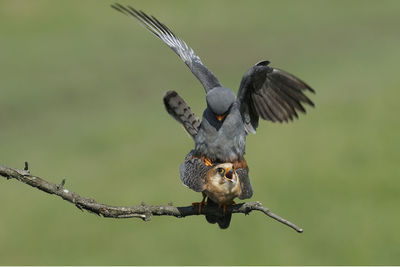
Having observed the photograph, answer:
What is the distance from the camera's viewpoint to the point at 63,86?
35750mm

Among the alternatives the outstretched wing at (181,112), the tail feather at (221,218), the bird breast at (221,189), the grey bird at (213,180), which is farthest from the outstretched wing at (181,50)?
the tail feather at (221,218)

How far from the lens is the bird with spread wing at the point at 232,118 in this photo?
9.29 meters

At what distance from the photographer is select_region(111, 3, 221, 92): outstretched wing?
10.7 m

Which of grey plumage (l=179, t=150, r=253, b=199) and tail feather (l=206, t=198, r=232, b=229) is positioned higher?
grey plumage (l=179, t=150, r=253, b=199)

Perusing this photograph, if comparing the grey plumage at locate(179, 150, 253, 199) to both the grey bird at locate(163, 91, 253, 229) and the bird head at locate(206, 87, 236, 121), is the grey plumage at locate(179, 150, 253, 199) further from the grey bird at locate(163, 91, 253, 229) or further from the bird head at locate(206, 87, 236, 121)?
the bird head at locate(206, 87, 236, 121)

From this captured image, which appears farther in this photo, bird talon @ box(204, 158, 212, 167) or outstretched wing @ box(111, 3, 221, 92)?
outstretched wing @ box(111, 3, 221, 92)

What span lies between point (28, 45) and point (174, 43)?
97.1 feet

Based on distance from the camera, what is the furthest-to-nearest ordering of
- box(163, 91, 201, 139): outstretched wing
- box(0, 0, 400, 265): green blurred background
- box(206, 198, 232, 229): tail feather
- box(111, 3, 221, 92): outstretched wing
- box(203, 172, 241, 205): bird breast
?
box(0, 0, 400, 265): green blurred background → box(111, 3, 221, 92): outstretched wing → box(163, 91, 201, 139): outstretched wing → box(206, 198, 232, 229): tail feather → box(203, 172, 241, 205): bird breast

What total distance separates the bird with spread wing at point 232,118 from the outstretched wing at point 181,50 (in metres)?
0.72

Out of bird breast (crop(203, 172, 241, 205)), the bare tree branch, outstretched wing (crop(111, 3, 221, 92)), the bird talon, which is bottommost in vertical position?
the bare tree branch

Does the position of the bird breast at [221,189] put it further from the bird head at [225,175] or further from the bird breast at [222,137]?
the bird breast at [222,137]

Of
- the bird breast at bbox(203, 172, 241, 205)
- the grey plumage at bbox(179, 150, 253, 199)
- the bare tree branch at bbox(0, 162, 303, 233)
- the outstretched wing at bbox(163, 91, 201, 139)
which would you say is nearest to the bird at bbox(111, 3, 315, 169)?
the grey plumage at bbox(179, 150, 253, 199)

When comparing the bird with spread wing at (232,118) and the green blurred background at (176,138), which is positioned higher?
the green blurred background at (176,138)

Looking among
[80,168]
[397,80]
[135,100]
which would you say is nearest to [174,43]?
[80,168]
